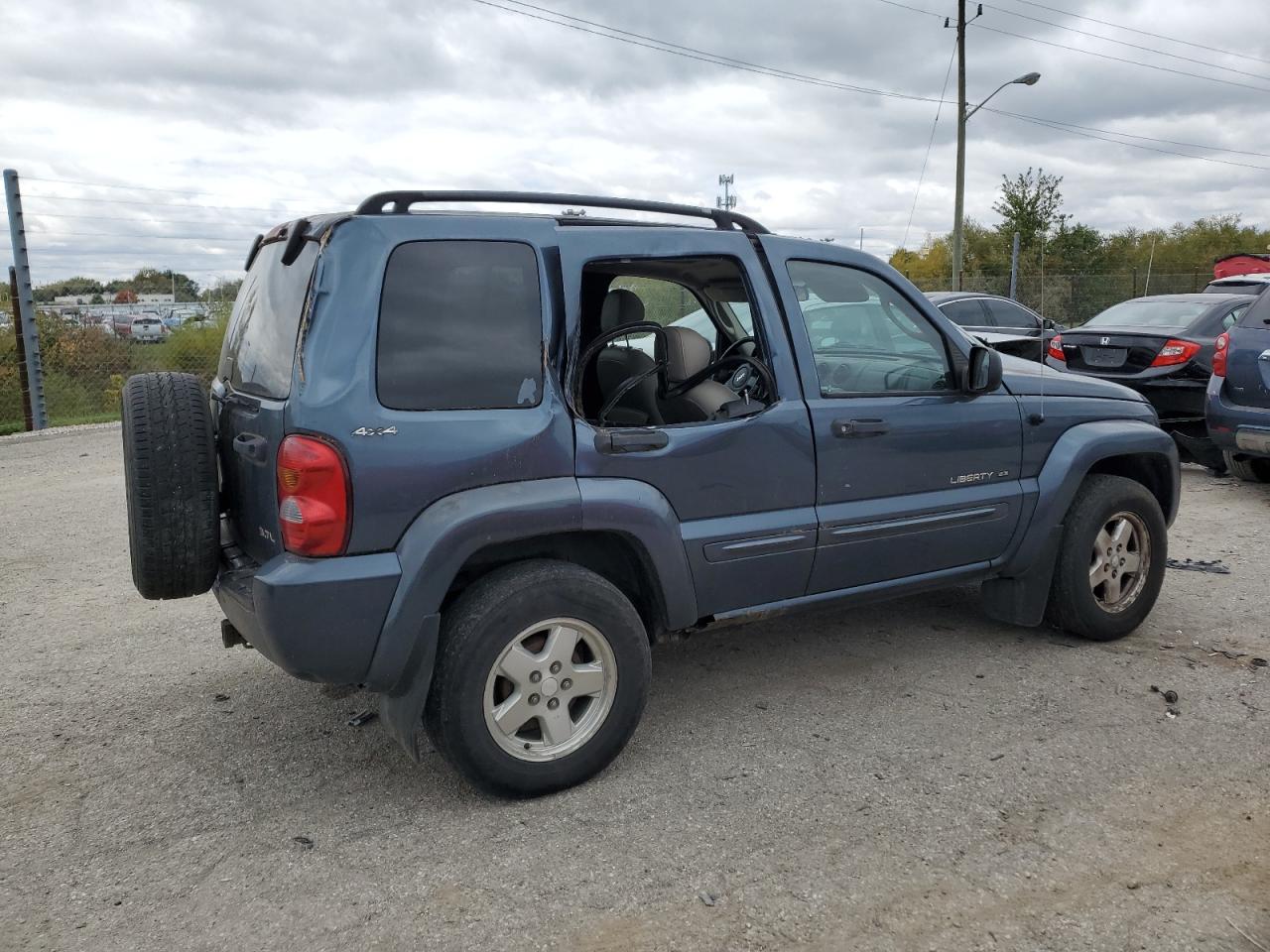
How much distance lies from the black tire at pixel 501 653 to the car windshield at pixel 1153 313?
7989 mm

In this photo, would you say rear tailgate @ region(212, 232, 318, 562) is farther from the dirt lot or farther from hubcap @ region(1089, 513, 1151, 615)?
hubcap @ region(1089, 513, 1151, 615)

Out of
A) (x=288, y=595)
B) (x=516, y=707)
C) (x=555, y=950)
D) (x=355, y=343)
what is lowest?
(x=555, y=950)

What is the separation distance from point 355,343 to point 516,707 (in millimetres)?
1228

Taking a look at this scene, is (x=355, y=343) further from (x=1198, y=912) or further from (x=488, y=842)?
(x=1198, y=912)

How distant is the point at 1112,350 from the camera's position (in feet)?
31.2

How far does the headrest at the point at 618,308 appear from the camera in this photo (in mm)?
4219

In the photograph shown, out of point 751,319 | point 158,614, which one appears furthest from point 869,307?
point 158,614

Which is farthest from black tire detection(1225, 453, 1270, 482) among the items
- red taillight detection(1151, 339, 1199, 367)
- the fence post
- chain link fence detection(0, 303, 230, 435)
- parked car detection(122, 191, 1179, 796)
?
the fence post

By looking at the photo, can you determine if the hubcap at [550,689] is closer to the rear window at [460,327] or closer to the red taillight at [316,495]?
the red taillight at [316,495]

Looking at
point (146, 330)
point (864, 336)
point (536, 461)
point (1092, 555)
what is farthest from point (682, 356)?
point (146, 330)

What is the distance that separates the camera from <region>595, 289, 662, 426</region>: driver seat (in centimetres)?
416

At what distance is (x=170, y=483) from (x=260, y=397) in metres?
0.39

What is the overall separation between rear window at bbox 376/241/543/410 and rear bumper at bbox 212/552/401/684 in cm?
51

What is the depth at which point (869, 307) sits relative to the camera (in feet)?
14.0
